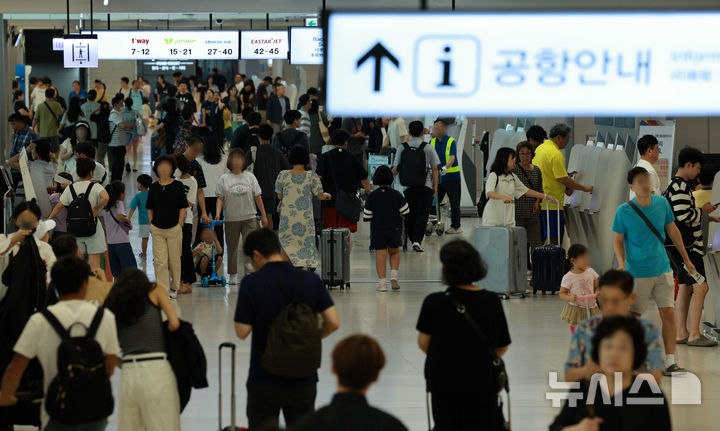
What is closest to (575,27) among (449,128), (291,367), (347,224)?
(291,367)

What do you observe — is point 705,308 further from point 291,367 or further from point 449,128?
point 449,128

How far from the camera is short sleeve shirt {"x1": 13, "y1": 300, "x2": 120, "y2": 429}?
188 inches

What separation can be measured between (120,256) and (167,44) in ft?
32.3

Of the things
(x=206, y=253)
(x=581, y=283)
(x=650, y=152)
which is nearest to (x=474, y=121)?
(x=206, y=253)

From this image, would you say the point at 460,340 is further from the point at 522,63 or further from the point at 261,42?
the point at 261,42

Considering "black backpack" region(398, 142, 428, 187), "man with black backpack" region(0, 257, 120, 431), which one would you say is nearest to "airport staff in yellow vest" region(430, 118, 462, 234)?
"black backpack" region(398, 142, 428, 187)

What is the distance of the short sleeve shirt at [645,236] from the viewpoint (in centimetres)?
746

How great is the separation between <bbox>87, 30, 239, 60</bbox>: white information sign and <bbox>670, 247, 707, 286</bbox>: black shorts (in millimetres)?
12353

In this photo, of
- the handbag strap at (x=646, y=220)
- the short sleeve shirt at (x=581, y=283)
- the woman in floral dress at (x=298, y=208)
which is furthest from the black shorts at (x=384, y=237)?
the handbag strap at (x=646, y=220)

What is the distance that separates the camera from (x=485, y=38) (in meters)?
4.04

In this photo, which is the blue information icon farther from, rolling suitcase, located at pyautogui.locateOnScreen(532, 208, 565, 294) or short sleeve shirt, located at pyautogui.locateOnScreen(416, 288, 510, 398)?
rolling suitcase, located at pyautogui.locateOnScreen(532, 208, 565, 294)

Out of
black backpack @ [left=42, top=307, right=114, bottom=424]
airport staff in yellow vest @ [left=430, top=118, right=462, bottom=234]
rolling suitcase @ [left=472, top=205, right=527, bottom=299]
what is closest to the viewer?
black backpack @ [left=42, top=307, right=114, bottom=424]

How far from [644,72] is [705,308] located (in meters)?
6.53

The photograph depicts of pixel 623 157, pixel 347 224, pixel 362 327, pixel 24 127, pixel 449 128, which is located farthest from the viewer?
pixel 449 128
